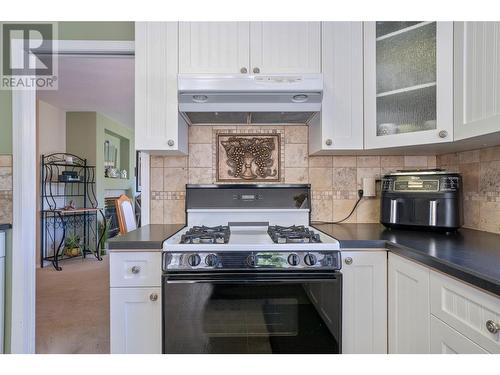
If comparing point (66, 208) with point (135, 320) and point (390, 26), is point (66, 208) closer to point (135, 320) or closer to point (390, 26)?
point (135, 320)

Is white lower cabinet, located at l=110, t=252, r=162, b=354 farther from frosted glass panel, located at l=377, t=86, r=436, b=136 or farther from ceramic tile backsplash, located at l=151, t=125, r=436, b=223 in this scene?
frosted glass panel, located at l=377, t=86, r=436, b=136

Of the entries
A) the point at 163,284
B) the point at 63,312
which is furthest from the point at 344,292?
the point at 63,312

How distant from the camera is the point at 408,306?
50.6 inches

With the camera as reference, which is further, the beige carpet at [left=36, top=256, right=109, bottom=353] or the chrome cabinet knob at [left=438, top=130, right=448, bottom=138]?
the beige carpet at [left=36, top=256, right=109, bottom=353]

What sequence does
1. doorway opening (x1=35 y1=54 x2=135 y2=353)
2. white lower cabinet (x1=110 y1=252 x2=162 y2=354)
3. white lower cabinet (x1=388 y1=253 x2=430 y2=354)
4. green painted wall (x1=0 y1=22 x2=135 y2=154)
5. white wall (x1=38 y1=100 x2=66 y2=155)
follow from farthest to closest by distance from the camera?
1. white wall (x1=38 y1=100 x2=66 y2=155)
2. doorway opening (x1=35 y1=54 x2=135 y2=353)
3. green painted wall (x1=0 y1=22 x2=135 y2=154)
4. white lower cabinet (x1=110 y1=252 x2=162 y2=354)
5. white lower cabinet (x1=388 y1=253 x2=430 y2=354)

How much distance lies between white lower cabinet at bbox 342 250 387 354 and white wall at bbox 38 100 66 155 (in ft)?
15.3

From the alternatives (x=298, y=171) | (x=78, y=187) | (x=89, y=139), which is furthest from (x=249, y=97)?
(x=78, y=187)

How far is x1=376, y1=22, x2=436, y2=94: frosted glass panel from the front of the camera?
156 cm

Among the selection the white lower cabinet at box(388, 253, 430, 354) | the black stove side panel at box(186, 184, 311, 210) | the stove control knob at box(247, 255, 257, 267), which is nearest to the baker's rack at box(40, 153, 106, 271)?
the black stove side panel at box(186, 184, 311, 210)

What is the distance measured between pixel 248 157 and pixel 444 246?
1.23 meters

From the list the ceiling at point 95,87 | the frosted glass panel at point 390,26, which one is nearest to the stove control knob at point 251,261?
the frosted glass panel at point 390,26

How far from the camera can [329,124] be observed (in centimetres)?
173

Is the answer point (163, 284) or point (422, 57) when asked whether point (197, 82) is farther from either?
point (422, 57)
